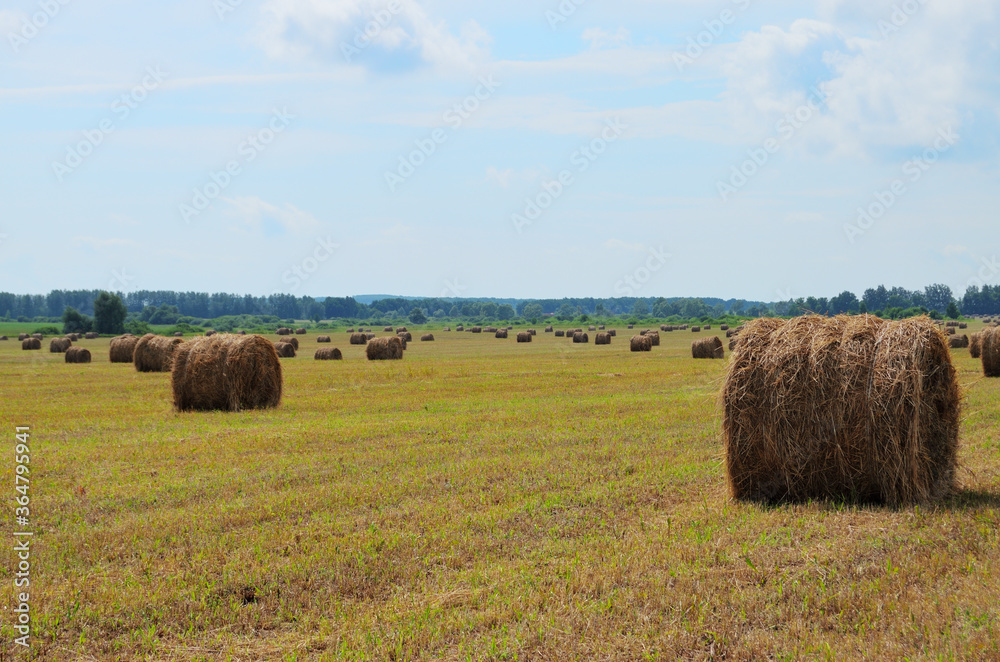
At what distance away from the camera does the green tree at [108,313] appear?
94438mm

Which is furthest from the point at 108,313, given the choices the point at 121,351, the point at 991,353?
the point at 991,353

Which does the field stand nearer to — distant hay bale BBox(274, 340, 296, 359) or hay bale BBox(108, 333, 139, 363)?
hay bale BBox(108, 333, 139, 363)

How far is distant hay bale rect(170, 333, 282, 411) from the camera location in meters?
20.7

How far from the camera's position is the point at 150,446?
551 inches

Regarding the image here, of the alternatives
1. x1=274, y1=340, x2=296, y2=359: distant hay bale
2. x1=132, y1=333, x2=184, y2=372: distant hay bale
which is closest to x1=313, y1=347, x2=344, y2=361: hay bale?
x1=274, y1=340, x2=296, y2=359: distant hay bale

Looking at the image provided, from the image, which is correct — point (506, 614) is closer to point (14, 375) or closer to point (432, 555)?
point (432, 555)

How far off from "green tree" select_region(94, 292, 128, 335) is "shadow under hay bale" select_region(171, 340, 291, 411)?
266ft

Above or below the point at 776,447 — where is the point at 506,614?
below

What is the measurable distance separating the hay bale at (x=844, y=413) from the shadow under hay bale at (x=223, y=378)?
14121 mm

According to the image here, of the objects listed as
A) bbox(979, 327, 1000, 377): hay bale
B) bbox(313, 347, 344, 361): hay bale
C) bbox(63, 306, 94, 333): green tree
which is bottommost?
bbox(313, 347, 344, 361): hay bale

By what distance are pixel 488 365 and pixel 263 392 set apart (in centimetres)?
1646

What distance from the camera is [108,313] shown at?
94812 millimetres

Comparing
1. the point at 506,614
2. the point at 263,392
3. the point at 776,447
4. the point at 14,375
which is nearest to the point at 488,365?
the point at 263,392

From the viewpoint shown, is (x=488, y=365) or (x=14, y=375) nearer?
(x=14, y=375)
